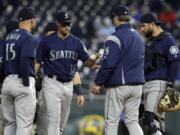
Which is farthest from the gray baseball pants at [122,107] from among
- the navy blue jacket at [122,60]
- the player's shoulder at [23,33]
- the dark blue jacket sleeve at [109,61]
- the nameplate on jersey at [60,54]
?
the player's shoulder at [23,33]

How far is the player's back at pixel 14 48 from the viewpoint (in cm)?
849

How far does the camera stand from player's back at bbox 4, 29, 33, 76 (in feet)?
27.9

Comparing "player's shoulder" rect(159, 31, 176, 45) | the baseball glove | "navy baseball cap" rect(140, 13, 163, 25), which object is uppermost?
"navy baseball cap" rect(140, 13, 163, 25)

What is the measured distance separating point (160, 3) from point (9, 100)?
10285mm

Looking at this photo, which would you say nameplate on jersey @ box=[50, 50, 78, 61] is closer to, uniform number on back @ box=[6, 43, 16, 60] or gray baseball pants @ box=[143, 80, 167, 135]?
uniform number on back @ box=[6, 43, 16, 60]

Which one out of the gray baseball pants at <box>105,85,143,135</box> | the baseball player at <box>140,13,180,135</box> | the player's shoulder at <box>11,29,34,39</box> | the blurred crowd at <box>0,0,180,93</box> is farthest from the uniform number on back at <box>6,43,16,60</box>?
the blurred crowd at <box>0,0,180,93</box>

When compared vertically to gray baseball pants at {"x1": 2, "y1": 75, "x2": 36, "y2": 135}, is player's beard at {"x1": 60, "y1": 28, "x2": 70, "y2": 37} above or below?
above

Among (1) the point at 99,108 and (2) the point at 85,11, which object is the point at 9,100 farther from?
(2) the point at 85,11

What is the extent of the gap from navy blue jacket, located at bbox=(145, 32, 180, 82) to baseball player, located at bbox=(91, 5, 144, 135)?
0.83m

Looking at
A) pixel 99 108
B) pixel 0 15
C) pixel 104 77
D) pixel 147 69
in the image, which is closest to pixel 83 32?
pixel 0 15

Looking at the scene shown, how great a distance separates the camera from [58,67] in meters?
8.88

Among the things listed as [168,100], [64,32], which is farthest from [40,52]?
[168,100]

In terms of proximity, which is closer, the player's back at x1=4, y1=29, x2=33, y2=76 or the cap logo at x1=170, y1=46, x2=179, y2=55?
the player's back at x1=4, y1=29, x2=33, y2=76

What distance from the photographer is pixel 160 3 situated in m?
18.2
